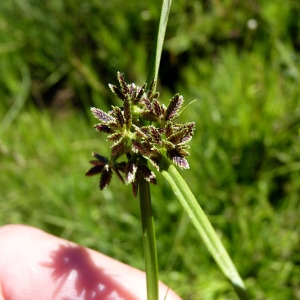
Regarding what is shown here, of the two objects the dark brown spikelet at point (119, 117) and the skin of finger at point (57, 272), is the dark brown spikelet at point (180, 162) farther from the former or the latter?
the skin of finger at point (57, 272)

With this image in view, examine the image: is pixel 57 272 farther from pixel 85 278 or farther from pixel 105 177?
pixel 105 177

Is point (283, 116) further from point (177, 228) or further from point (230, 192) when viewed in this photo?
point (177, 228)

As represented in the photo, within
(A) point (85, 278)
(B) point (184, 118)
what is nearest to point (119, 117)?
(A) point (85, 278)

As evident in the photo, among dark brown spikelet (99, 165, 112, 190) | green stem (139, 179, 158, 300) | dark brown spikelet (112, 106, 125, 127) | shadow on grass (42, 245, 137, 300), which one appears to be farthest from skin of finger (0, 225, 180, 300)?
dark brown spikelet (112, 106, 125, 127)

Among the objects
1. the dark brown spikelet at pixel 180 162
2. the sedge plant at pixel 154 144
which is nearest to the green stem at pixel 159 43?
the sedge plant at pixel 154 144

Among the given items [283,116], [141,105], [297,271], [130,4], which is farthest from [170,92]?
[141,105]

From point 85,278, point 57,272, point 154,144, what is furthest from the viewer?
point 57,272

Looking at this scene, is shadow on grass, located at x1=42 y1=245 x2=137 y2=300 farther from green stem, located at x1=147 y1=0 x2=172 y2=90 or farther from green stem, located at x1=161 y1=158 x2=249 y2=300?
green stem, located at x1=147 y1=0 x2=172 y2=90
